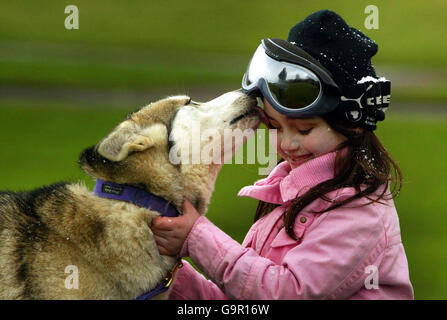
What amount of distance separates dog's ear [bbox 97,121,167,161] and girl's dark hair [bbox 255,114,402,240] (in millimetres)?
898

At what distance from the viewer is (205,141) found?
358 centimetres

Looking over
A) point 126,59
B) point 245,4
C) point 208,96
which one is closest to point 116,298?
point 208,96

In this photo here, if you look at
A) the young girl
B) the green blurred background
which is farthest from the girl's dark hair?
the green blurred background

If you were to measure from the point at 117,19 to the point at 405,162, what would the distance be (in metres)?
15.0

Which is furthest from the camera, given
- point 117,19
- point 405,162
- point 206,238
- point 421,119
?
point 117,19

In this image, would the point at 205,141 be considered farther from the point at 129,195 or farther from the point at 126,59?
the point at 126,59

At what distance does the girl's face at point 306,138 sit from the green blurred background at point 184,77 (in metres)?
2.50

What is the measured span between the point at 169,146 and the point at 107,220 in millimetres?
571

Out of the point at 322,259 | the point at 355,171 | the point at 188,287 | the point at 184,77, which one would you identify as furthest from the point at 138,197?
the point at 184,77

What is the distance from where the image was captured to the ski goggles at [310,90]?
335cm

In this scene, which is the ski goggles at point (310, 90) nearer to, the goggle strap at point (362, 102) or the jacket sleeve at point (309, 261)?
the goggle strap at point (362, 102)

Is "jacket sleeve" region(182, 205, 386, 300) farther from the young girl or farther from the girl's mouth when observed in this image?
the girl's mouth

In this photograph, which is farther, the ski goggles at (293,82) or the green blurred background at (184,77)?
the green blurred background at (184,77)

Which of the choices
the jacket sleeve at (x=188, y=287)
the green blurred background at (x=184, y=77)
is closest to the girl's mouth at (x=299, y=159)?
the jacket sleeve at (x=188, y=287)
